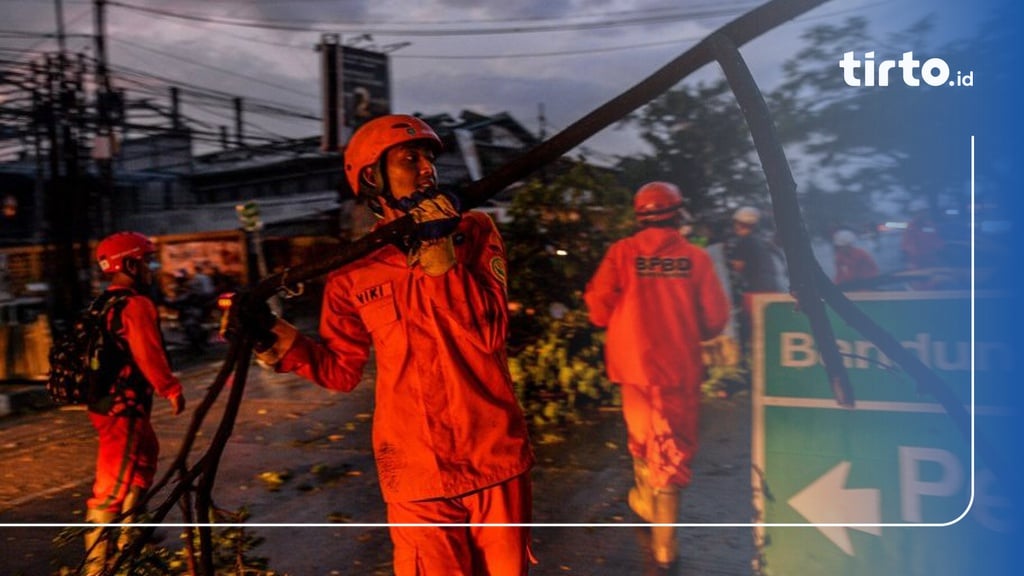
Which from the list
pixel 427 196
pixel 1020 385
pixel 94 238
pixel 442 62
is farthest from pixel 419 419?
pixel 94 238

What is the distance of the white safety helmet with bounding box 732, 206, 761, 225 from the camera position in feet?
10.7

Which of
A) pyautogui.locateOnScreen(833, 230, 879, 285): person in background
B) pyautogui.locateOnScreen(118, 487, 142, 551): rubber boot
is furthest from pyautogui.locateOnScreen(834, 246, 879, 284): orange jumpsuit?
pyautogui.locateOnScreen(118, 487, 142, 551): rubber boot

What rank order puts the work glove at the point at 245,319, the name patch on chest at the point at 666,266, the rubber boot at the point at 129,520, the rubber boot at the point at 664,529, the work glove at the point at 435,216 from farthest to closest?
the name patch on chest at the point at 666,266, the rubber boot at the point at 664,529, the rubber boot at the point at 129,520, the work glove at the point at 245,319, the work glove at the point at 435,216

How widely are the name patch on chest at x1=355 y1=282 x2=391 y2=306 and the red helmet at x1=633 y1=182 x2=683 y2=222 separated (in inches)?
62.4

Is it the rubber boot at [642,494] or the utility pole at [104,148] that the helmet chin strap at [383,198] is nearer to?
the rubber boot at [642,494]

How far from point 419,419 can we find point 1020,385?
1.57 metres

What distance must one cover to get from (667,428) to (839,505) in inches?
39.4

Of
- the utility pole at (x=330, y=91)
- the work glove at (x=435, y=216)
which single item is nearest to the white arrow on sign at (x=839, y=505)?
the work glove at (x=435, y=216)

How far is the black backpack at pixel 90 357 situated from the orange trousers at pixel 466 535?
164 centimetres

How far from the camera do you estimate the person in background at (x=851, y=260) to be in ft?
8.18

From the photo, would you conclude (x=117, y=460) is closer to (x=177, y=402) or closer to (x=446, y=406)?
(x=177, y=402)

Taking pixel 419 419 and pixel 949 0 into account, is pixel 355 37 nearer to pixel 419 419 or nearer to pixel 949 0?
pixel 419 419

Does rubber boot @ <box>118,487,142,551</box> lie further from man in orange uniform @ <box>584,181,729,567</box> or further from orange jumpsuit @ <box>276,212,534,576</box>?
man in orange uniform @ <box>584,181,729,567</box>

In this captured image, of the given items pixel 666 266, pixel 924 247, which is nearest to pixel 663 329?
pixel 666 266
